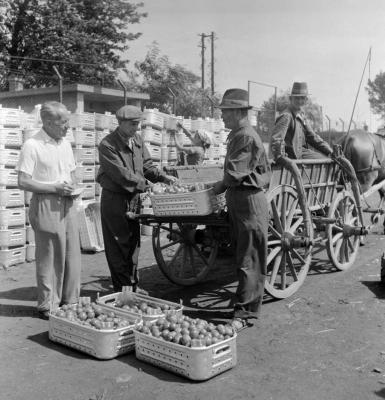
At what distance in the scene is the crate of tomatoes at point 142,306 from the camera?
180 inches

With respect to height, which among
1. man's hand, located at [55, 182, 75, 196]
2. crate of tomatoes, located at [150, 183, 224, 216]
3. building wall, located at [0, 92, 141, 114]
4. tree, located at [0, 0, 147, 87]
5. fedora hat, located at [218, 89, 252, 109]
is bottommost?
crate of tomatoes, located at [150, 183, 224, 216]

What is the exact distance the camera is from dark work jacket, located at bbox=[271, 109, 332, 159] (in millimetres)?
6109

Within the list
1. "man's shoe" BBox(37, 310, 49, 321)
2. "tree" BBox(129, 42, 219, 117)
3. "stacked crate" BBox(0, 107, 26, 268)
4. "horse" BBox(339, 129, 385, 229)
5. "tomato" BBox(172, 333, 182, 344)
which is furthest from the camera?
"tree" BBox(129, 42, 219, 117)

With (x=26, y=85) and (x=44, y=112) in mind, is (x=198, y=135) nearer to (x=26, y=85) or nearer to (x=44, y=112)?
(x=44, y=112)

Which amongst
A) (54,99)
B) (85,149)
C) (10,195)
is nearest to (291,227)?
(10,195)

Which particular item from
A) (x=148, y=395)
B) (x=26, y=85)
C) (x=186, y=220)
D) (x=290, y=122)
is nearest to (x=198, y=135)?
(x=290, y=122)

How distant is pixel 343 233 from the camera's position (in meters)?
6.96

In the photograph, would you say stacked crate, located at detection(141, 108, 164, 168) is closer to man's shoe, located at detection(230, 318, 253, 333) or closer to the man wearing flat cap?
the man wearing flat cap

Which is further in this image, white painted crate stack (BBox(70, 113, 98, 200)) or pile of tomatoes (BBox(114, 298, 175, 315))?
white painted crate stack (BBox(70, 113, 98, 200))

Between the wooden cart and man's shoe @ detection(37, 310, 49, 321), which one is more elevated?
the wooden cart

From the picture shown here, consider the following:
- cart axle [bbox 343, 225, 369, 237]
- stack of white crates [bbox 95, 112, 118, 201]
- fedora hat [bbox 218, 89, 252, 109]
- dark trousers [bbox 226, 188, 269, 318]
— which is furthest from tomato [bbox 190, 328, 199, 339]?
stack of white crates [bbox 95, 112, 118, 201]

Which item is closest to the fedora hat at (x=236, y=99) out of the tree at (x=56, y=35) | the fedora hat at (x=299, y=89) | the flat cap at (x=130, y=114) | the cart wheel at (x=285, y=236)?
the flat cap at (x=130, y=114)

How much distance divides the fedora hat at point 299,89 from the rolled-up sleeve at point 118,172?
2.39 meters

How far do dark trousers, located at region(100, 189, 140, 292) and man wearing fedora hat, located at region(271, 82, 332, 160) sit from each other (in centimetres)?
187
